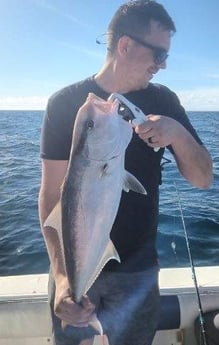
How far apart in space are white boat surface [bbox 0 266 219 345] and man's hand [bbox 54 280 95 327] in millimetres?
1200

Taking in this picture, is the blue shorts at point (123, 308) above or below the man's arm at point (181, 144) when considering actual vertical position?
below

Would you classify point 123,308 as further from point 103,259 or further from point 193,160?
point 193,160

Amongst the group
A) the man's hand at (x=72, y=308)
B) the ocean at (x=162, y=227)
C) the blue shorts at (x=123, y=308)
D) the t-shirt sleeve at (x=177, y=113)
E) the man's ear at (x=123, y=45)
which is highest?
Answer: the man's ear at (x=123, y=45)

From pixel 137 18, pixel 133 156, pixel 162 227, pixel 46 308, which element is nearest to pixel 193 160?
pixel 133 156

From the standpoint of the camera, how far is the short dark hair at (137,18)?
99.7 inches

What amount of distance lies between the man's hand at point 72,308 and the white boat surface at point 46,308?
120 cm

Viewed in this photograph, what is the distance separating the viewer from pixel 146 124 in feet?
6.75

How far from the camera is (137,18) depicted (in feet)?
8.32

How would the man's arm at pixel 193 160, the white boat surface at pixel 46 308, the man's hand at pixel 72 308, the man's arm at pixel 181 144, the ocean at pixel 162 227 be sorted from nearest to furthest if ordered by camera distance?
the man's arm at pixel 181 144 → the man's hand at pixel 72 308 → the man's arm at pixel 193 160 → the white boat surface at pixel 46 308 → the ocean at pixel 162 227

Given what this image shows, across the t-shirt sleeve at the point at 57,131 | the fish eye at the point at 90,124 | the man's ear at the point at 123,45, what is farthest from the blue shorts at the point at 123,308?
the man's ear at the point at 123,45

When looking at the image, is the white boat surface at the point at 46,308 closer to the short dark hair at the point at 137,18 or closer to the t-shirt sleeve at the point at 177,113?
the t-shirt sleeve at the point at 177,113

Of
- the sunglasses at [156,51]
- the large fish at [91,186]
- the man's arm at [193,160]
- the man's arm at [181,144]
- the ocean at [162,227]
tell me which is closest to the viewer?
the large fish at [91,186]

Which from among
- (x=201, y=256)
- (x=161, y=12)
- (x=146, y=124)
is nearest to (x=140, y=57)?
(x=161, y=12)

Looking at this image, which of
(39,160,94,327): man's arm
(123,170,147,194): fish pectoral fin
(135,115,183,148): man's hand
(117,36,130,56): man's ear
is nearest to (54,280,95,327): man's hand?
(39,160,94,327): man's arm
